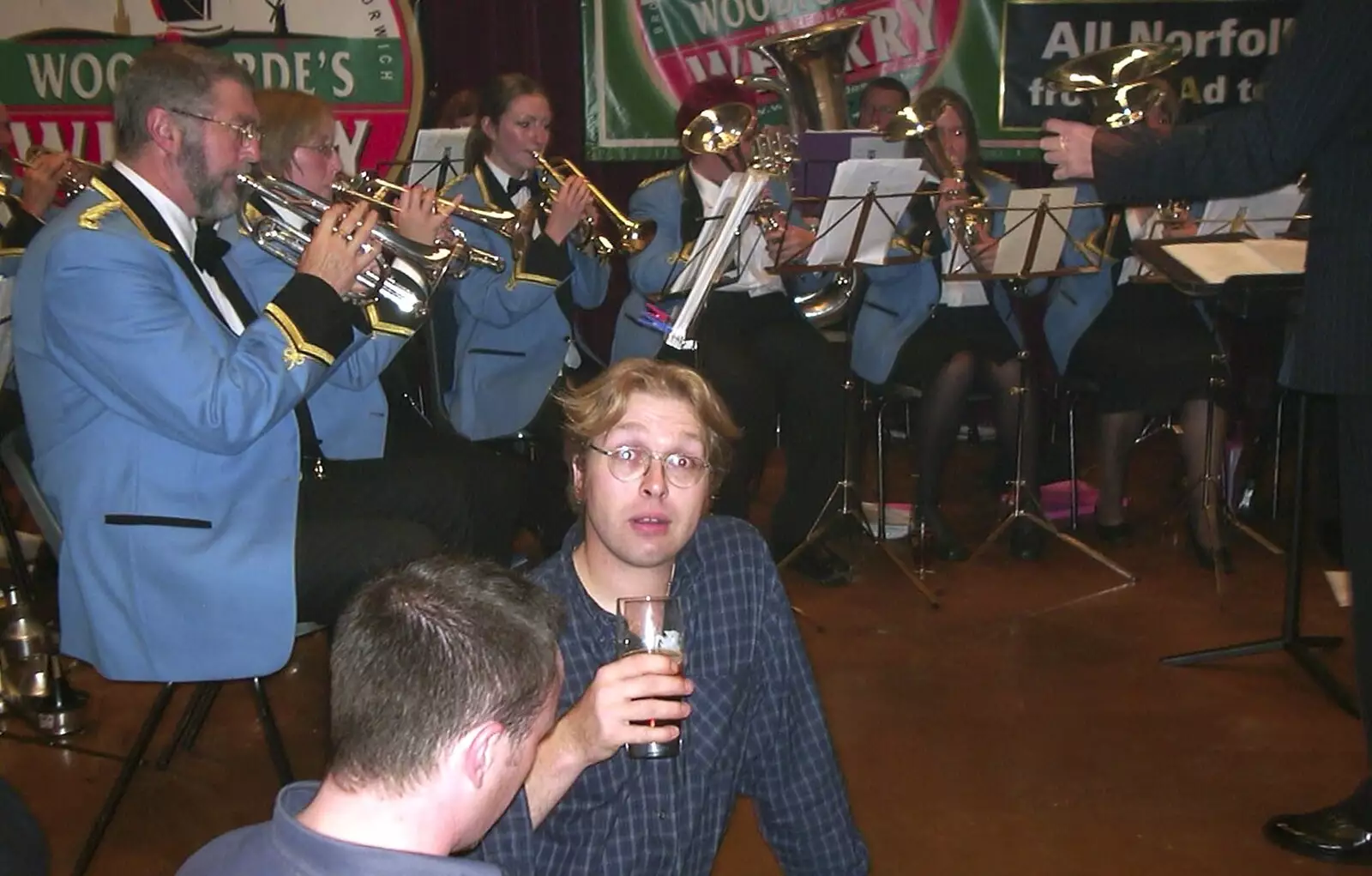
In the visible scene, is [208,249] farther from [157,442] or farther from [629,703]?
[629,703]

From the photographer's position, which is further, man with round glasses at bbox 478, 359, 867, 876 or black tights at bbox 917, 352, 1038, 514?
black tights at bbox 917, 352, 1038, 514

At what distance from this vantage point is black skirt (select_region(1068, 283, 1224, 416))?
455cm

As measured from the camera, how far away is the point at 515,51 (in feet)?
20.1

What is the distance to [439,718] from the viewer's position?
1.18 m

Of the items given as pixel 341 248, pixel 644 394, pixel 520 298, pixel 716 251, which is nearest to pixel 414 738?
pixel 644 394

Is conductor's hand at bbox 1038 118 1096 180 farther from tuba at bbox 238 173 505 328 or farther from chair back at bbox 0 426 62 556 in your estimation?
chair back at bbox 0 426 62 556

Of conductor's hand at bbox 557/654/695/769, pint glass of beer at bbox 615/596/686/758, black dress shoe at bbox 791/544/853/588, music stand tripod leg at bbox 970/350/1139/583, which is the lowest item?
black dress shoe at bbox 791/544/853/588

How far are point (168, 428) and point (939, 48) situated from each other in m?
4.50

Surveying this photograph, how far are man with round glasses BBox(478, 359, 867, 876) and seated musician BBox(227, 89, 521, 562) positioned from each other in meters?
1.06

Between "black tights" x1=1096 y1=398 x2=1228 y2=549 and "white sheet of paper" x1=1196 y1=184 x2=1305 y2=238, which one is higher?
"white sheet of paper" x1=1196 y1=184 x2=1305 y2=238

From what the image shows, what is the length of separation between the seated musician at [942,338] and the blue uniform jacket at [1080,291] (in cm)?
15

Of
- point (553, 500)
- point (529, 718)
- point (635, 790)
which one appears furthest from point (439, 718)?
point (553, 500)

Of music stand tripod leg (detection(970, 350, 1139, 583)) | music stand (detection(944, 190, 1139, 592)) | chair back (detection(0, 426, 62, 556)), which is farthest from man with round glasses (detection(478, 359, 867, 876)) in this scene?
music stand tripod leg (detection(970, 350, 1139, 583))

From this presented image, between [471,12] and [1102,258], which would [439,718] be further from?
[471,12]
